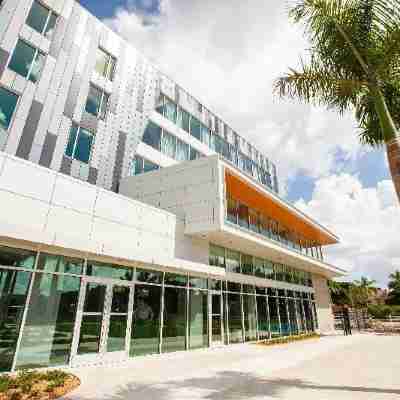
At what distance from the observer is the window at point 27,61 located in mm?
15487

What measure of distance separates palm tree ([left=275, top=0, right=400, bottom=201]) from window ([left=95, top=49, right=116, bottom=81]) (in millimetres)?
14873

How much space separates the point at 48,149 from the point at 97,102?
5001 millimetres

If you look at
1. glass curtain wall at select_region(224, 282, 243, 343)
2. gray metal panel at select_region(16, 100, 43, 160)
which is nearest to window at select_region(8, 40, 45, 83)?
gray metal panel at select_region(16, 100, 43, 160)

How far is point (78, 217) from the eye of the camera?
38.8 feet

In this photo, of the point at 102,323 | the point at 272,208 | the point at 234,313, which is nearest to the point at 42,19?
the point at 102,323

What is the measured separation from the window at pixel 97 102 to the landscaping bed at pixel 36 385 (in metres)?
14.3

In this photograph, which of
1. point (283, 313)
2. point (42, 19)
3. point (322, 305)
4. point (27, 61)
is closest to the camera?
point (27, 61)

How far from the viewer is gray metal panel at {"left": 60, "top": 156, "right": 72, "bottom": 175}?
16.3 meters

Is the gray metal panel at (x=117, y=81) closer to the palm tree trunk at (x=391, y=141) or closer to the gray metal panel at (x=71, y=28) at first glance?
the gray metal panel at (x=71, y=28)

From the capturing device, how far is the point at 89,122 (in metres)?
18.3

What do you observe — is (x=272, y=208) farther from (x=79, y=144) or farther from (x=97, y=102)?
(x=97, y=102)

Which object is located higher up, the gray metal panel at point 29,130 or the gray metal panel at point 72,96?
the gray metal panel at point 72,96

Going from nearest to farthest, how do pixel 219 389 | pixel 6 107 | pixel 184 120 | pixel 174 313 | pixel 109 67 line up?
1. pixel 219 389
2. pixel 174 313
3. pixel 6 107
4. pixel 109 67
5. pixel 184 120

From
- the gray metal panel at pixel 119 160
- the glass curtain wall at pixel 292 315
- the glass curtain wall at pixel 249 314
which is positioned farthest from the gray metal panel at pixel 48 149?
the glass curtain wall at pixel 292 315
